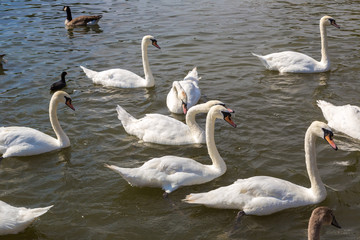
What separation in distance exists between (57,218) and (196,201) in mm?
2093

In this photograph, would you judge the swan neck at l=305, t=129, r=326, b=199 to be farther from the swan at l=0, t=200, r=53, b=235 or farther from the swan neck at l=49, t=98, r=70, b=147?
the swan neck at l=49, t=98, r=70, b=147

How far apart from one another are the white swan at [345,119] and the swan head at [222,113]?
2607 mm

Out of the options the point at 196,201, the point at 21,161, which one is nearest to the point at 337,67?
the point at 196,201

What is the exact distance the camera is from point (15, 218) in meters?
6.38

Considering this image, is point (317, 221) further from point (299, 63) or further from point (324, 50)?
point (324, 50)

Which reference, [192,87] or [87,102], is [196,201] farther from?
[87,102]

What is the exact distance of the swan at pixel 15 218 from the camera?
6.32 m

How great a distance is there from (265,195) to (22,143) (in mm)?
4724

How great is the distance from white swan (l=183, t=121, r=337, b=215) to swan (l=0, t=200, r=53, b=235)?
6.94 ft

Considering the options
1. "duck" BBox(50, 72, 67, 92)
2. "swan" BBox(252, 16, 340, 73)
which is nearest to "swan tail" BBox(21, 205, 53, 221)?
"duck" BBox(50, 72, 67, 92)

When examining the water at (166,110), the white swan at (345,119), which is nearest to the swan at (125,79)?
the water at (166,110)

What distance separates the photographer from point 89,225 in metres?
6.81

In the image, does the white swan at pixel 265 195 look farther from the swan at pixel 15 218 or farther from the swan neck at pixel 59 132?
the swan neck at pixel 59 132

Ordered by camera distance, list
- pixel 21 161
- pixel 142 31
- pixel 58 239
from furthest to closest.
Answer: pixel 142 31 < pixel 21 161 < pixel 58 239
